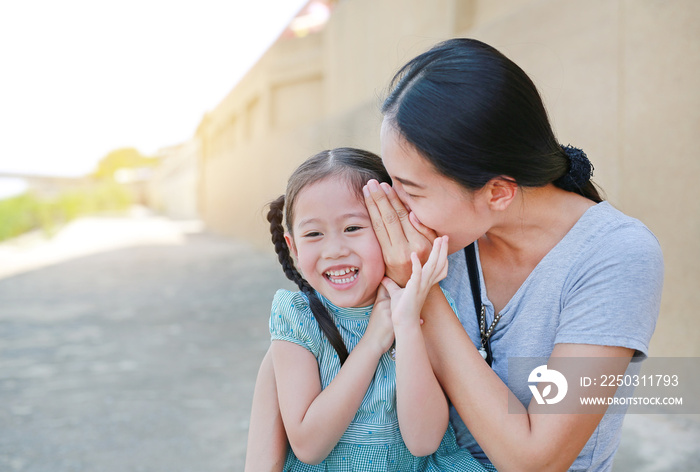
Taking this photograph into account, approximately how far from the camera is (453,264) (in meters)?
2.17

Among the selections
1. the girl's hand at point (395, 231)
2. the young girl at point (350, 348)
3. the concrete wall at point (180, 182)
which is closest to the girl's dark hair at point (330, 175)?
the young girl at point (350, 348)

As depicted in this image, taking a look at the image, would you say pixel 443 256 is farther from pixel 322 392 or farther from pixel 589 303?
pixel 322 392

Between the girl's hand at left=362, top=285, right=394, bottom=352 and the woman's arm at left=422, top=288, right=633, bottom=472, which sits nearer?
the woman's arm at left=422, top=288, right=633, bottom=472

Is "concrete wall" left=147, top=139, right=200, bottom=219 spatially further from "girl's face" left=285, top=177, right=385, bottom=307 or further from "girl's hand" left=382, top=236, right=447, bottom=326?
"girl's hand" left=382, top=236, right=447, bottom=326

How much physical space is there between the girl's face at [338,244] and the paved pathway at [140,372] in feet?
6.98

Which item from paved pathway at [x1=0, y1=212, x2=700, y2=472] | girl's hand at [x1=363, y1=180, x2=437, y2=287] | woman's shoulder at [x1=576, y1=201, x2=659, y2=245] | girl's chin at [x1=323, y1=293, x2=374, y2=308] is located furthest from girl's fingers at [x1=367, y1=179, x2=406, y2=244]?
paved pathway at [x1=0, y1=212, x2=700, y2=472]

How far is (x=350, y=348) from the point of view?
6.71 ft

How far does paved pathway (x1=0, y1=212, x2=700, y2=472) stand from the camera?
3.65 m

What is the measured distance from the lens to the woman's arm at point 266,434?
1.92m

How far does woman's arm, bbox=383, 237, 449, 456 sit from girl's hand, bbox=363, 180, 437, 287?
0.07 metres

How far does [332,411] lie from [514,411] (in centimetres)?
52

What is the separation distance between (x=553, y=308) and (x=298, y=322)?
804 mm

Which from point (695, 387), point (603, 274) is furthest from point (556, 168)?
point (695, 387)

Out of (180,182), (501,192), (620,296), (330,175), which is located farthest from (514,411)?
(180,182)
